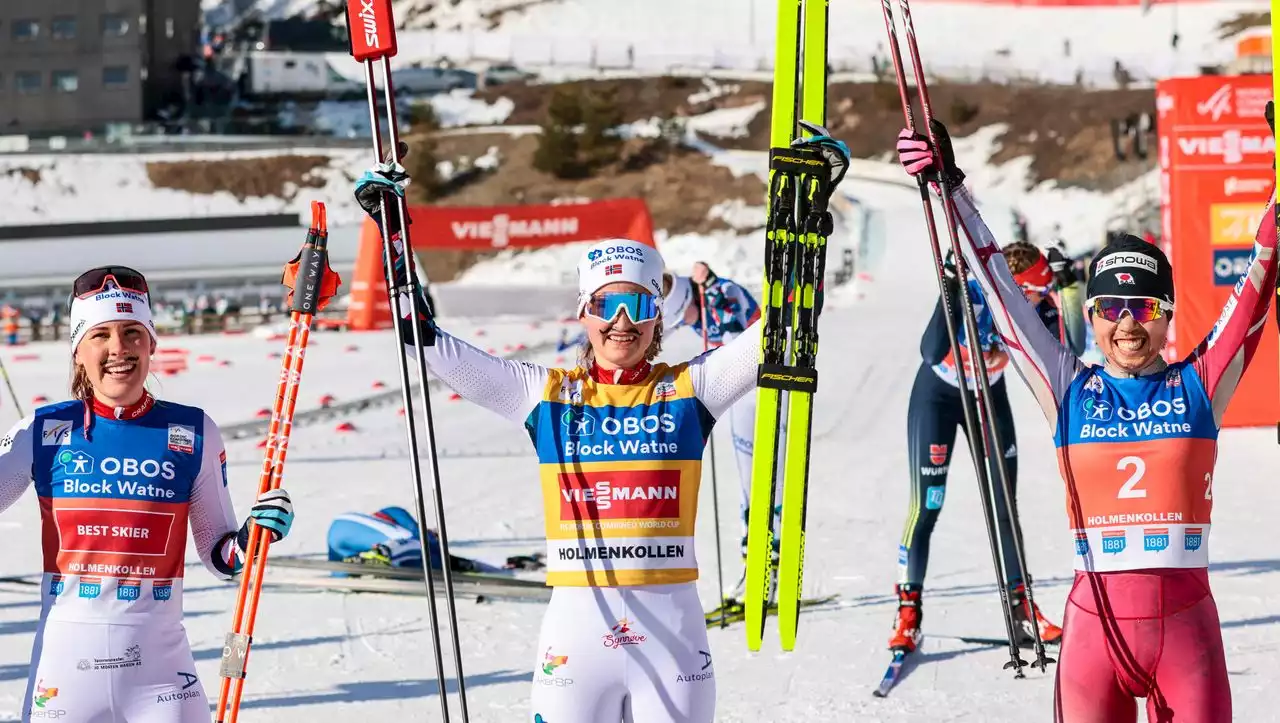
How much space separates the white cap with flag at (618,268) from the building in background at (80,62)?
4344 centimetres

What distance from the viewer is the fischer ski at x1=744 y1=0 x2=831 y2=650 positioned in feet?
14.2

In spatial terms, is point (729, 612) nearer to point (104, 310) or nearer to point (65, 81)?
point (104, 310)

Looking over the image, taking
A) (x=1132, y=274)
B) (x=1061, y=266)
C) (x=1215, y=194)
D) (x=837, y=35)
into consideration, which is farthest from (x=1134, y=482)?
(x=837, y=35)

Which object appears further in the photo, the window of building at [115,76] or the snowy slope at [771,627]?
the window of building at [115,76]

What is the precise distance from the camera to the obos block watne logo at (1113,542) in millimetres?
3916

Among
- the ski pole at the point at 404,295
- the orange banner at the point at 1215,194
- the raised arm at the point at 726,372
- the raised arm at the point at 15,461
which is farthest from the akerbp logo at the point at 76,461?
the orange banner at the point at 1215,194

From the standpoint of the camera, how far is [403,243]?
440 centimetres

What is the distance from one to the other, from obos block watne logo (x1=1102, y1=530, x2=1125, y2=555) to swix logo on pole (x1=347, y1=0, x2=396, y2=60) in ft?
8.76

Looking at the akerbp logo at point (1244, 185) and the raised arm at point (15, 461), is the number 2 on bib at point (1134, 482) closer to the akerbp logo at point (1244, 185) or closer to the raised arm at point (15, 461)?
the raised arm at point (15, 461)

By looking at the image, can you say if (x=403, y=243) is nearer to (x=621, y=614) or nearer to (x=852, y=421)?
(x=621, y=614)

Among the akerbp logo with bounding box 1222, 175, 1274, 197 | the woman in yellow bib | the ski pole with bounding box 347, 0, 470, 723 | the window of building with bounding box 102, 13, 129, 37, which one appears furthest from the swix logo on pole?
the window of building with bounding box 102, 13, 129, 37

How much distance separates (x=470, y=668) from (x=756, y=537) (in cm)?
A: 288

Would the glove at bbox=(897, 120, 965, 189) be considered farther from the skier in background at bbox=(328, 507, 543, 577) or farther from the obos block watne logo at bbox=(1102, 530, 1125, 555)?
the skier in background at bbox=(328, 507, 543, 577)

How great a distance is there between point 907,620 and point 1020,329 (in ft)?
9.97
